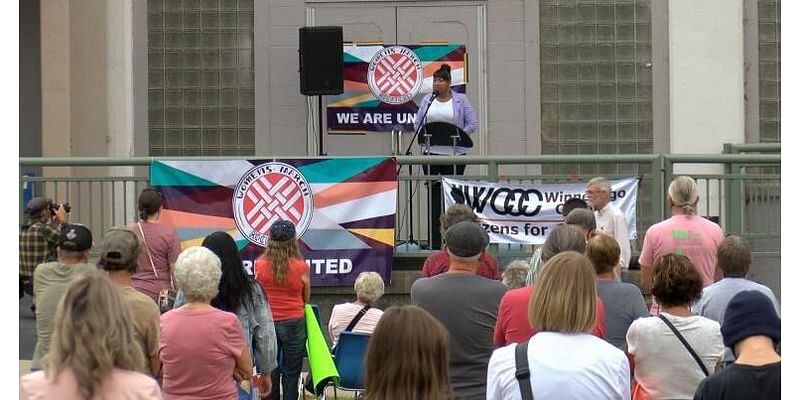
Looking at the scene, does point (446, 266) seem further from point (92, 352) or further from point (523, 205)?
point (92, 352)

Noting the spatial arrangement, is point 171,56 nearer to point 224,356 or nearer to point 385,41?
point 385,41

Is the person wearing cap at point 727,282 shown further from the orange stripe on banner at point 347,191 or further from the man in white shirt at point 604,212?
the orange stripe on banner at point 347,191

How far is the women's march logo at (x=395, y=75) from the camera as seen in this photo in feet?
54.7

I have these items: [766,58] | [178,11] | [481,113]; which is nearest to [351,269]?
[481,113]

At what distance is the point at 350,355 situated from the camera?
9648 mm

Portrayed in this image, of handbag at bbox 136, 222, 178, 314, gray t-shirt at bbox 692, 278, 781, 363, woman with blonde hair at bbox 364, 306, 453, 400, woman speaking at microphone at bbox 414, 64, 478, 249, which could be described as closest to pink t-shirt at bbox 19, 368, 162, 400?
woman with blonde hair at bbox 364, 306, 453, 400

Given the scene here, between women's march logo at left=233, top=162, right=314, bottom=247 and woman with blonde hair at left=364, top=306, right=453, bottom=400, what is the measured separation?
23.7 feet

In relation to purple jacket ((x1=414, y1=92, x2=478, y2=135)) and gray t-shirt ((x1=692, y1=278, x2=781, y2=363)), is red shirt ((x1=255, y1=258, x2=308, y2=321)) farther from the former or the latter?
purple jacket ((x1=414, y1=92, x2=478, y2=135))

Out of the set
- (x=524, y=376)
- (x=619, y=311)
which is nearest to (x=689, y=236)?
(x=619, y=311)

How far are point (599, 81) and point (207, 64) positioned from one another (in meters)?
5.30

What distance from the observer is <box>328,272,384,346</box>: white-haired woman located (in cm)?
994

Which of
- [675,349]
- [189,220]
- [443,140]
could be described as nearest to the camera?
[675,349]

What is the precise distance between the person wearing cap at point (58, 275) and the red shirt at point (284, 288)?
228 cm

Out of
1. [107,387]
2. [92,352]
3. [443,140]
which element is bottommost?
[107,387]
